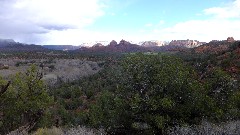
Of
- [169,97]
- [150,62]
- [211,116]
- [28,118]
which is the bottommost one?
[28,118]

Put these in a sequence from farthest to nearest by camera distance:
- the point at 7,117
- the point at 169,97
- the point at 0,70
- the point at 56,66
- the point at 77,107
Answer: the point at 56,66 < the point at 0,70 < the point at 77,107 < the point at 7,117 < the point at 169,97

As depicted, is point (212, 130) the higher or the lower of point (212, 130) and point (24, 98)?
the higher

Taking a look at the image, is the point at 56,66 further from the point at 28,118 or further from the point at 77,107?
the point at 28,118

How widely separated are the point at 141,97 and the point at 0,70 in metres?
75.4

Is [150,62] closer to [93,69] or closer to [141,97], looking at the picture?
[141,97]

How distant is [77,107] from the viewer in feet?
179

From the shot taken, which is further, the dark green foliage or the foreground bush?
the dark green foliage

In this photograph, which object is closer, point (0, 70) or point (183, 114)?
point (183, 114)

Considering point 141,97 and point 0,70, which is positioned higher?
point 141,97

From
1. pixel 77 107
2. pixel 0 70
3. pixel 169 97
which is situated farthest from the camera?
pixel 0 70

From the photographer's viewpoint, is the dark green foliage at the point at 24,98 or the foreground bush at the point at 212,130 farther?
the dark green foliage at the point at 24,98

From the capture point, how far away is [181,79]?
1895 cm

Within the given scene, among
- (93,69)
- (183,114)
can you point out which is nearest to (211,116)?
(183,114)

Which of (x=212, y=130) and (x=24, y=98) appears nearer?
(x=212, y=130)
